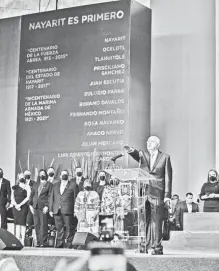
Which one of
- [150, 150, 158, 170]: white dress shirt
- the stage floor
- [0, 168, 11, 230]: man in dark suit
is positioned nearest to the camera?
the stage floor

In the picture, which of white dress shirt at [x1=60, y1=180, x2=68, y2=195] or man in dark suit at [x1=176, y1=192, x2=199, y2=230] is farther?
white dress shirt at [x1=60, y1=180, x2=68, y2=195]

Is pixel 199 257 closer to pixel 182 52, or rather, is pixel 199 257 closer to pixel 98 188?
pixel 98 188

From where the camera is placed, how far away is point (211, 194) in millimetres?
7840

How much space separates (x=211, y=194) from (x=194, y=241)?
3.10 ft

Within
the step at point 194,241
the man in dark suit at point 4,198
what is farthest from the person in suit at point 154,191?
the man in dark suit at point 4,198

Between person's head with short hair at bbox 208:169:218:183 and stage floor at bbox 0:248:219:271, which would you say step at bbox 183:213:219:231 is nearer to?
person's head with short hair at bbox 208:169:218:183

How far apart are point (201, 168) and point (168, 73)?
1.63 meters

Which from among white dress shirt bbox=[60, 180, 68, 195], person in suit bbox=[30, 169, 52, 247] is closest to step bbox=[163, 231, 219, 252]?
white dress shirt bbox=[60, 180, 68, 195]

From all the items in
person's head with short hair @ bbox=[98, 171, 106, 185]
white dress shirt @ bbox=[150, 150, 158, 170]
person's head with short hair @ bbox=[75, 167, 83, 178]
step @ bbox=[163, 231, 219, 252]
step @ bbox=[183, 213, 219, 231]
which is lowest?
step @ bbox=[163, 231, 219, 252]

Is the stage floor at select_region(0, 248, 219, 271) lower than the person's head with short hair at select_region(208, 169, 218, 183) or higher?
lower

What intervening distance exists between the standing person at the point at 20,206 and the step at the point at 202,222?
2.80 m

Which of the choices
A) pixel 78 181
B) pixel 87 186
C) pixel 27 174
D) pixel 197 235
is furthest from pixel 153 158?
pixel 27 174

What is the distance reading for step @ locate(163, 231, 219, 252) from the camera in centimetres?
695

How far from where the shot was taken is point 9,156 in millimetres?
10109
